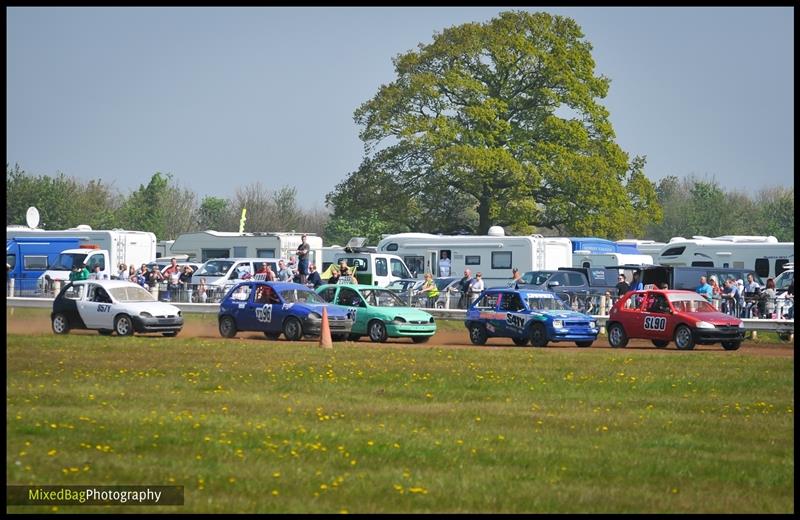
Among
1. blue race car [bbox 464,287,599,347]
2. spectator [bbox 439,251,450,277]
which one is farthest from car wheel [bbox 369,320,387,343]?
spectator [bbox 439,251,450,277]

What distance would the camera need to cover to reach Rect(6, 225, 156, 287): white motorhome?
1996 inches

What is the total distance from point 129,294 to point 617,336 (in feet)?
39.2

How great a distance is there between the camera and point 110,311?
33188mm

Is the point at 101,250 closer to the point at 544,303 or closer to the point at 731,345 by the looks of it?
the point at 544,303

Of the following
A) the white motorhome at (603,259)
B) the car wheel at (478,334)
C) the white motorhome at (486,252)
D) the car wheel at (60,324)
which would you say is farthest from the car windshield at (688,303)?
the white motorhome at (603,259)

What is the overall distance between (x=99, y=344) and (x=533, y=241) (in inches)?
912

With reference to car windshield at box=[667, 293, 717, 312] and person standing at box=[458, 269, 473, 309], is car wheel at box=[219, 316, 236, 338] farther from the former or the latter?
car windshield at box=[667, 293, 717, 312]

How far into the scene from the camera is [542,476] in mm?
13883

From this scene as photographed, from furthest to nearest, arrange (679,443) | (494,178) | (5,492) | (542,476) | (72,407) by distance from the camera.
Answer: (494,178), (72,407), (679,443), (542,476), (5,492)

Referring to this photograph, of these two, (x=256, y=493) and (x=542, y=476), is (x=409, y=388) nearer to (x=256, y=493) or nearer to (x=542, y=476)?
(x=542, y=476)

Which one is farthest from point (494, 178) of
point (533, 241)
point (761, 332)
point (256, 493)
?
point (256, 493)

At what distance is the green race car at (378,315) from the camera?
33.8 meters

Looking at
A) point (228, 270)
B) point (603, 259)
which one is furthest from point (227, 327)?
point (603, 259)

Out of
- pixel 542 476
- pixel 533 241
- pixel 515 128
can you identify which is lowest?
pixel 542 476
